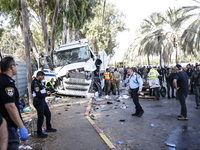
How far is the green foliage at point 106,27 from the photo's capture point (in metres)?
31.0

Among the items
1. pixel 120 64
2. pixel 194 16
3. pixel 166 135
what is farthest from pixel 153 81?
pixel 120 64

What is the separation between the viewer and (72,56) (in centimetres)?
1099

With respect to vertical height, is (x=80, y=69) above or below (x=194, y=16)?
below

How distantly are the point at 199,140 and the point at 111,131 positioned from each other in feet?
7.52

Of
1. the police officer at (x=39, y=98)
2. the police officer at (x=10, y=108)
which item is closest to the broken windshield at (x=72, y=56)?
the police officer at (x=39, y=98)

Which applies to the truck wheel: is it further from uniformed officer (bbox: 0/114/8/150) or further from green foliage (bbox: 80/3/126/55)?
green foliage (bbox: 80/3/126/55)

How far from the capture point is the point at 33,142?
4.36 m

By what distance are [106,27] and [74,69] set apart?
24.6 meters

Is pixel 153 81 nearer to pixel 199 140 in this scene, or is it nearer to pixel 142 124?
pixel 142 124

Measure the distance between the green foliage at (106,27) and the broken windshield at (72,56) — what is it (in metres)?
16.9

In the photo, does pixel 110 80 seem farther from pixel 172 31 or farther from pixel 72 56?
pixel 172 31

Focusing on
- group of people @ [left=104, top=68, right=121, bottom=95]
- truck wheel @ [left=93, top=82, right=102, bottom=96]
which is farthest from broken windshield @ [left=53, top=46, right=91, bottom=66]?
group of people @ [left=104, top=68, right=121, bottom=95]

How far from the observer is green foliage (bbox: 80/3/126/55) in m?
31.0

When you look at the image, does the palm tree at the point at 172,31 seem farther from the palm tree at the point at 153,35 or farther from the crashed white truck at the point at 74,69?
the crashed white truck at the point at 74,69
